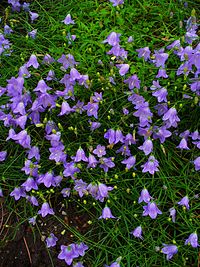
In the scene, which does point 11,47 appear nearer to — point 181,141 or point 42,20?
point 42,20

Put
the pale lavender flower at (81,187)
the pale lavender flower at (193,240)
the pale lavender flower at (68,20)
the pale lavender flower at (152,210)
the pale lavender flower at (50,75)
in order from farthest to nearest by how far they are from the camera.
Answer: the pale lavender flower at (68,20)
the pale lavender flower at (50,75)
the pale lavender flower at (81,187)
the pale lavender flower at (152,210)
the pale lavender flower at (193,240)

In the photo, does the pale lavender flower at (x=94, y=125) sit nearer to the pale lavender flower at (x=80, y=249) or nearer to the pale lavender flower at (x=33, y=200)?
the pale lavender flower at (x=33, y=200)

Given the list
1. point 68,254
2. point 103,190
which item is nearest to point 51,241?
point 68,254

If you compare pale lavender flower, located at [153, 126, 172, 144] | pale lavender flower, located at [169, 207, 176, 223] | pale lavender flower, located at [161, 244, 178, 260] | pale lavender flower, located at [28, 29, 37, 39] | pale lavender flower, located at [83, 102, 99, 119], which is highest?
pale lavender flower, located at [28, 29, 37, 39]

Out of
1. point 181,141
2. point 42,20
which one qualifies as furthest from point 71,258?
point 42,20

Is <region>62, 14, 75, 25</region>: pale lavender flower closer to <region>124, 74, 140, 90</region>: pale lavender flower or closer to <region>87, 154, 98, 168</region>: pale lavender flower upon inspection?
<region>124, 74, 140, 90</region>: pale lavender flower

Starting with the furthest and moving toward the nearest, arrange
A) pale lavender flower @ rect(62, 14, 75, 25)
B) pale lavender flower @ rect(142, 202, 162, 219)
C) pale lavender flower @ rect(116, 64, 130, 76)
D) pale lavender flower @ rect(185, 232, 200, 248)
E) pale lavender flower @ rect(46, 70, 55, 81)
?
pale lavender flower @ rect(62, 14, 75, 25), pale lavender flower @ rect(46, 70, 55, 81), pale lavender flower @ rect(116, 64, 130, 76), pale lavender flower @ rect(142, 202, 162, 219), pale lavender flower @ rect(185, 232, 200, 248)

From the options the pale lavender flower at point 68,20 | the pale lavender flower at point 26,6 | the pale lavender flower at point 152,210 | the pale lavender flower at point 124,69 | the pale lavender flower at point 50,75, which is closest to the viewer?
the pale lavender flower at point 152,210

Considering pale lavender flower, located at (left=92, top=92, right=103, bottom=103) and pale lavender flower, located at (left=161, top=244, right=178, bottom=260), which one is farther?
pale lavender flower, located at (left=92, top=92, right=103, bottom=103)

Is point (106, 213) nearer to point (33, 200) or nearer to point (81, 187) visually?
point (81, 187)

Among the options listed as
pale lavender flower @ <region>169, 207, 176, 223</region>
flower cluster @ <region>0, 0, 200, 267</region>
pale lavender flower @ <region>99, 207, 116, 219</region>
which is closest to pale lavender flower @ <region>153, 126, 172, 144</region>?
flower cluster @ <region>0, 0, 200, 267</region>

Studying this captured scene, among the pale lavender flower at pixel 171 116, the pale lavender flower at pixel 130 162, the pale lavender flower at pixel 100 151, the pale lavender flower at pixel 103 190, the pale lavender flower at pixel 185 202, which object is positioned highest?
the pale lavender flower at pixel 171 116

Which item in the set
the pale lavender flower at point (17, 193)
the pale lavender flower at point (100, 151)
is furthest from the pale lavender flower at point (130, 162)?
the pale lavender flower at point (17, 193)
